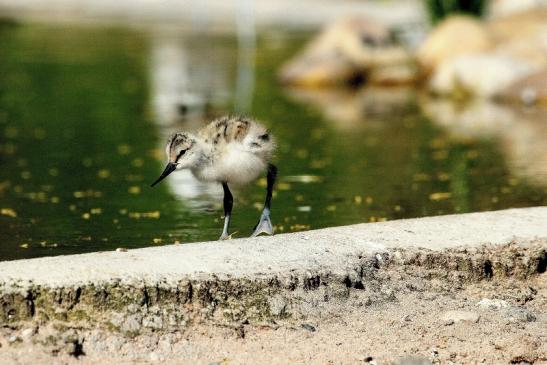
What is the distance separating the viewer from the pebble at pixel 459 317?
638 centimetres

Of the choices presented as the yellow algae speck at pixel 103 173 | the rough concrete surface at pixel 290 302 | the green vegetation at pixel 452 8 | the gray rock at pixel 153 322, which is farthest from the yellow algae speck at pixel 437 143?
the green vegetation at pixel 452 8

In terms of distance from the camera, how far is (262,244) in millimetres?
6777

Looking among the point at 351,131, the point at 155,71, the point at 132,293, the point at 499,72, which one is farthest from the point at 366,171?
the point at 155,71

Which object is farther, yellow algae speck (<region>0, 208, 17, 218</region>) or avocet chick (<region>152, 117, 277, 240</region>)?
yellow algae speck (<region>0, 208, 17, 218</region>)

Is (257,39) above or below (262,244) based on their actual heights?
above

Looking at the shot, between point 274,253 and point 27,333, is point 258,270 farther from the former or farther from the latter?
point 27,333

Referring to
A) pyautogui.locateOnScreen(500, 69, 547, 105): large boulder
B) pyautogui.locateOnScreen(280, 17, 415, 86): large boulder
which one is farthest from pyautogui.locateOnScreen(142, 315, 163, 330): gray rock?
pyautogui.locateOnScreen(280, 17, 415, 86): large boulder

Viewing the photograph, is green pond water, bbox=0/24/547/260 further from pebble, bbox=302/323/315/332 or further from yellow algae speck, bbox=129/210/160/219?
pebble, bbox=302/323/315/332

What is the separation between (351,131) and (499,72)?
174 inches

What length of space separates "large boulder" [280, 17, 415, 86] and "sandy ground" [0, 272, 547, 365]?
1412 centimetres

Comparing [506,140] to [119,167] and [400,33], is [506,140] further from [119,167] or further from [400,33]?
[400,33]

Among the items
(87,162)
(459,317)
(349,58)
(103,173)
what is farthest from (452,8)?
(459,317)

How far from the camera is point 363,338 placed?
6145mm

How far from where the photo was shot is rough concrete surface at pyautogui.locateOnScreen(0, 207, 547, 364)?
5.91 meters
